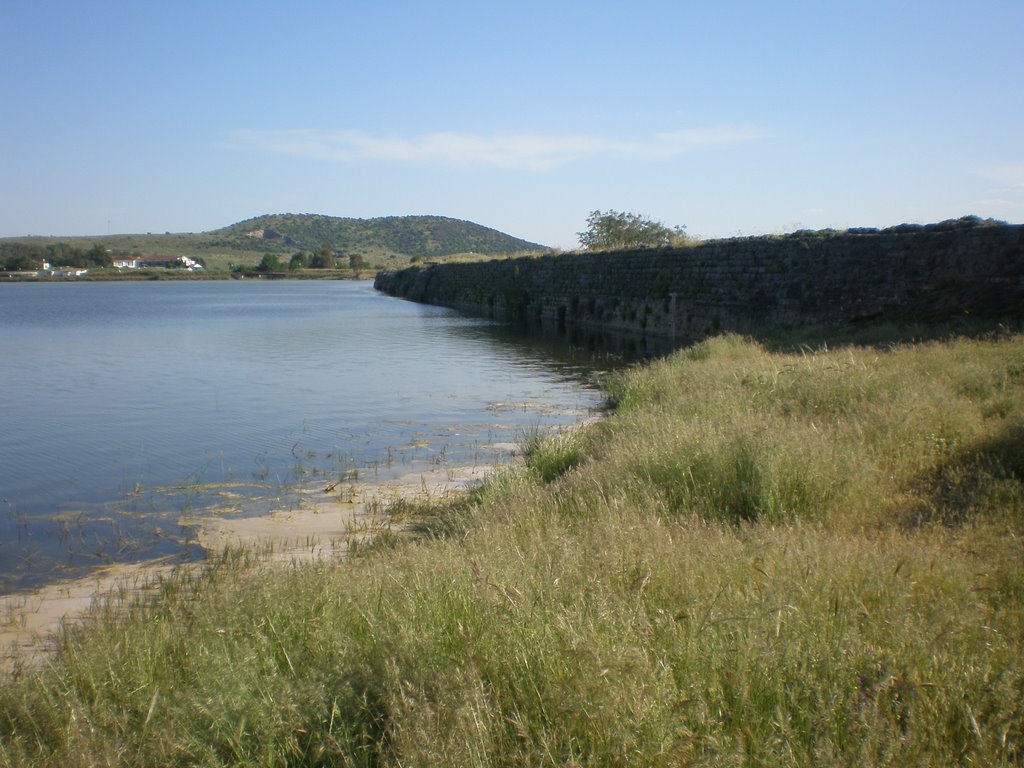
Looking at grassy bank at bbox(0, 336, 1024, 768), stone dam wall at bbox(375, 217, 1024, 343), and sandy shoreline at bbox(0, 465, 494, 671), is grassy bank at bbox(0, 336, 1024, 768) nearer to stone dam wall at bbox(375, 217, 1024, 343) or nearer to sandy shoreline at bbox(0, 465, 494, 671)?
sandy shoreline at bbox(0, 465, 494, 671)

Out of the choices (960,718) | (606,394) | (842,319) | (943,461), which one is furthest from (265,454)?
(842,319)

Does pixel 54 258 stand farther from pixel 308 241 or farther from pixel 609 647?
pixel 609 647

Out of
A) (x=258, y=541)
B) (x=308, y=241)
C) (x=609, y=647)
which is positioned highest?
(x=308, y=241)

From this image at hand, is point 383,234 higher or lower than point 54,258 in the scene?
higher

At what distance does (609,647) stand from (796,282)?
17.8 meters

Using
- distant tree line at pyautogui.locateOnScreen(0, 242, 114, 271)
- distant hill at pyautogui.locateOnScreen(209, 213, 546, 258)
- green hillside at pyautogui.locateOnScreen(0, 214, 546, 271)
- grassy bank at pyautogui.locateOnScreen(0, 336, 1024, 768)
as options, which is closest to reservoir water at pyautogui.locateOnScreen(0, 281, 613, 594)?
grassy bank at pyautogui.locateOnScreen(0, 336, 1024, 768)

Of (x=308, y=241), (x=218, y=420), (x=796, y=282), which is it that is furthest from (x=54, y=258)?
(x=796, y=282)

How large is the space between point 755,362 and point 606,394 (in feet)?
10.8

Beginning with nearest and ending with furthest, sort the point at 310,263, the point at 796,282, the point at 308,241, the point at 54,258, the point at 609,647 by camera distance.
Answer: the point at 609,647, the point at 796,282, the point at 54,258, the point at 310,263, the point at 308,241

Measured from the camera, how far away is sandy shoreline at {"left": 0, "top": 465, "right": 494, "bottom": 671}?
5781 millimetres

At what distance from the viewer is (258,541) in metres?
7.54

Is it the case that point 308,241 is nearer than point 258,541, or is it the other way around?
point 258,541

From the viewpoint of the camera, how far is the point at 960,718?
3182 mm

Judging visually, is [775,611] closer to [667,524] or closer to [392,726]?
[392,726]
